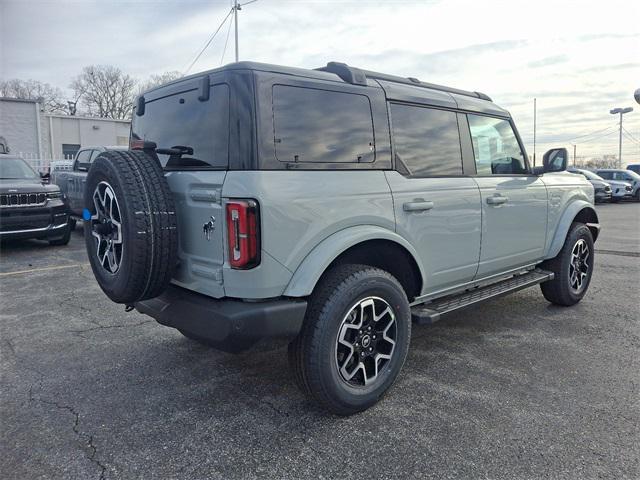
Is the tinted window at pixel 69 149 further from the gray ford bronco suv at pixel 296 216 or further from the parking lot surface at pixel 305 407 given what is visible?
the gray ford bronco suv at pixel 296 216

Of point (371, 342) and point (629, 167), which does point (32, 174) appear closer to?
point (371, 342)

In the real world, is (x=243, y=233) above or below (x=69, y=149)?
below

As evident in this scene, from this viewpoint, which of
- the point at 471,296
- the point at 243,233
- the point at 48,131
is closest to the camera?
the point at 243,233

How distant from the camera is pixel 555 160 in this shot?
14.7ft

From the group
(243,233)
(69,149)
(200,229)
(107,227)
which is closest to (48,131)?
(69,149)

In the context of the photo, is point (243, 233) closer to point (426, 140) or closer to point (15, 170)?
point (426, 140)

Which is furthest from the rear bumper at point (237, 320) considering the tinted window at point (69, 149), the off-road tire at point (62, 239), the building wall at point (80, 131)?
the tinted window at point (69, 149)

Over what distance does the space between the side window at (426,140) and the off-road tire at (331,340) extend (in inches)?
36.5

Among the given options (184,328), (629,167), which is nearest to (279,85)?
(184,328)

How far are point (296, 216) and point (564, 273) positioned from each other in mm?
3629

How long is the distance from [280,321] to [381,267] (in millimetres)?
1041

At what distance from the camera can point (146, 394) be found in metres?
3.23

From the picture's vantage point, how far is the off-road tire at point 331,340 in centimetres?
269

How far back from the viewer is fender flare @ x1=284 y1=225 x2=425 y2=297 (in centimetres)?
264
